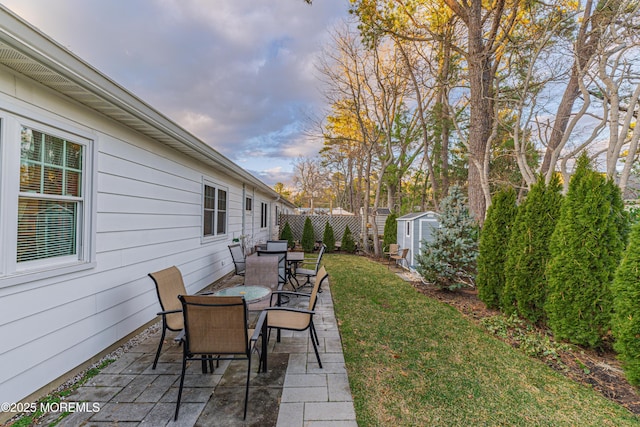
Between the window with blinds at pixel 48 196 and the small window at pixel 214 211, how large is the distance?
2908 millimetres

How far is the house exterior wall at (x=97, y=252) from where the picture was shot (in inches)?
78.4

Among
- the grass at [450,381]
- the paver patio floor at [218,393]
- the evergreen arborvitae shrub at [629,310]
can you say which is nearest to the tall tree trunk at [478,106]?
the grass at [450,381]

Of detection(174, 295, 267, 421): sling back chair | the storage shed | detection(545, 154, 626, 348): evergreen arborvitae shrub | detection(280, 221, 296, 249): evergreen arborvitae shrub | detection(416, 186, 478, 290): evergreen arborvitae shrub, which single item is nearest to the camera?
detection(174, 295, 267, 421): sling back chair

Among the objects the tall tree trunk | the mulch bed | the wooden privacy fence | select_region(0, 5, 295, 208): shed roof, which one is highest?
the tall tree trunk

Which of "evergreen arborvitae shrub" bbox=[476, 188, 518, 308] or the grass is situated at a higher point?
"evergreen arborvitae shrub" bbox=[476, 188, 518, 308]

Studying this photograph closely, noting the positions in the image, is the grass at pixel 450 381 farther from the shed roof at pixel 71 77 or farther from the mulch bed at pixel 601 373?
the shed roof at pixel 71 77

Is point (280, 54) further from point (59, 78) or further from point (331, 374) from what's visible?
point (331, 374)

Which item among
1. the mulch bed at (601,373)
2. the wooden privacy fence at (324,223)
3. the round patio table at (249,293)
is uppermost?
the wooden privacy fence at (324,223)

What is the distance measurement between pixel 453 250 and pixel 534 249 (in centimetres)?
204

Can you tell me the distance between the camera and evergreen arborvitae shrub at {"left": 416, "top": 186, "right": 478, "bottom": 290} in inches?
223

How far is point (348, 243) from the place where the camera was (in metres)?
12.0

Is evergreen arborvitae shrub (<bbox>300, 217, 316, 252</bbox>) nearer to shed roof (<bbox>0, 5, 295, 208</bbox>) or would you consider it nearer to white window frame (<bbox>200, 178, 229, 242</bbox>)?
white window frame (<bbox>200, 178, 229, 242</bbox>)

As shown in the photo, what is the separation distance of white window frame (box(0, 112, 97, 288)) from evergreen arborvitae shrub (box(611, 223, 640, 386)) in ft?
16.2

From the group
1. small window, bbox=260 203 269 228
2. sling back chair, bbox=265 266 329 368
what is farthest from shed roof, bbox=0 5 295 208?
small window, bbox=260 203 269 228
